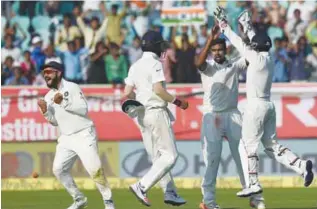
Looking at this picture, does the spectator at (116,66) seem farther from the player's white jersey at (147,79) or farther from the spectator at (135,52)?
the player's white jersey at (147,79)

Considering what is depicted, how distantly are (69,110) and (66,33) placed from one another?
30.7 feet

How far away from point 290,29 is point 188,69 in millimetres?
2541

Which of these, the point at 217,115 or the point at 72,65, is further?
the point at 72,65

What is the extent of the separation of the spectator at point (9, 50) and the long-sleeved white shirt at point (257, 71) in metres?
9.26

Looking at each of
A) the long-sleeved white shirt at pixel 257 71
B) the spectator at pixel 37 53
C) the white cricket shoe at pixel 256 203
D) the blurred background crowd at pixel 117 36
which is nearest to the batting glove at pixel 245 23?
the long-sleeved white shirt at pixel 257 71

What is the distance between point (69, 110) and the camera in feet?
48.8

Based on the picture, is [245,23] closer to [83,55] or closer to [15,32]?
[83,55]

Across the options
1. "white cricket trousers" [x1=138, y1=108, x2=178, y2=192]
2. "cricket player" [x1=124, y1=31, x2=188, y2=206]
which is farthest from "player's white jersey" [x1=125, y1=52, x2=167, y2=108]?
"white cricket trousers" [x1=138, y1=108, x2=178, y2=192]

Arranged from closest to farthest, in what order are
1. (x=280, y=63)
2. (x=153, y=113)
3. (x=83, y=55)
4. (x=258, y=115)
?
(x=153, y=113) → (x=258, y=115) → (x=280, y=63) → (x=83, y=55)

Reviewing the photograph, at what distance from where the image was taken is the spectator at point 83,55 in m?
23.0

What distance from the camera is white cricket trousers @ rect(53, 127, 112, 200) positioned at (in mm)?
14742

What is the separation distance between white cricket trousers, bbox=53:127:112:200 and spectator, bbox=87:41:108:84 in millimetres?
7562

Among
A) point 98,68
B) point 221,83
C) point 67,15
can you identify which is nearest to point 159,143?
point 221,83

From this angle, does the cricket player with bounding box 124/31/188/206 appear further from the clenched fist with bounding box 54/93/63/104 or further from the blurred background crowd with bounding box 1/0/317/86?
the blurred background crowd with bounding box 1/0/317/86
